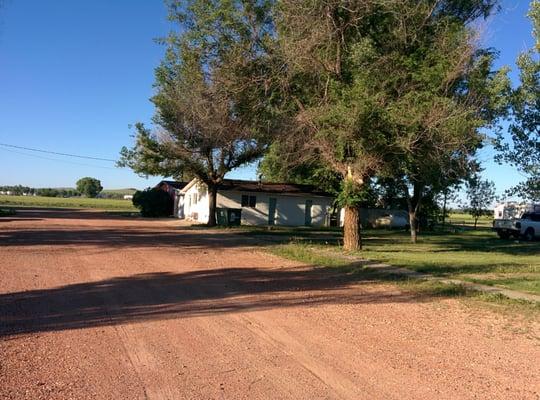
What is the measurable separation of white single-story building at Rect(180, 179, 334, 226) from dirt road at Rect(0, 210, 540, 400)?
28.4 metres

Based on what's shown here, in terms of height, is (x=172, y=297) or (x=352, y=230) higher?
(x=352, y=230)

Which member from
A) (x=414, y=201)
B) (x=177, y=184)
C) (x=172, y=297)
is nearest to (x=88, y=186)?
(x=177, y=184)

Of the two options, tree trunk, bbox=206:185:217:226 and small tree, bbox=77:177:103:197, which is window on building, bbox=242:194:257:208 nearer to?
tree trunk, bbox=206:185:217:226

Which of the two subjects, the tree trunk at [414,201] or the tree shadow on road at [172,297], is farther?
the tree trunk at [414,201]

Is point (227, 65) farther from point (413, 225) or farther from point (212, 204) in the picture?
point (212, 204)

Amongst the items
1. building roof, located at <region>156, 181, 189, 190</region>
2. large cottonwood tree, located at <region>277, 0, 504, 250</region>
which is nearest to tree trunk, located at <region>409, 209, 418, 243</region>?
large cottonwood tree, located at <region>277, 0, 504, 250</region>

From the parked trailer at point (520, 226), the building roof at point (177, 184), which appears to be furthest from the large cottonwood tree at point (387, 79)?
A: the building roof at point (177, 184)

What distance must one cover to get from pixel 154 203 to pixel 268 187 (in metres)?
15.1

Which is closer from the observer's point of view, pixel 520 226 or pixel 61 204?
pixel 520 226

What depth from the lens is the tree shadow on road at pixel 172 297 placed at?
25.8 feet

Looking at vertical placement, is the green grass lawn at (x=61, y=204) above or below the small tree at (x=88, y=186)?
below

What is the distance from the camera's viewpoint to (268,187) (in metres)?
43.2

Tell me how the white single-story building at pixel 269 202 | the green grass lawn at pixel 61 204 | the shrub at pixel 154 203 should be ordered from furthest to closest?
the green grass lawn at pixel 61 204, the shrub at pixel 154 203, the white single-story building at pixel 269 202

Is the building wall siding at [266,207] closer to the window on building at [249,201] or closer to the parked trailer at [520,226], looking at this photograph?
the window on building at [249,201]
